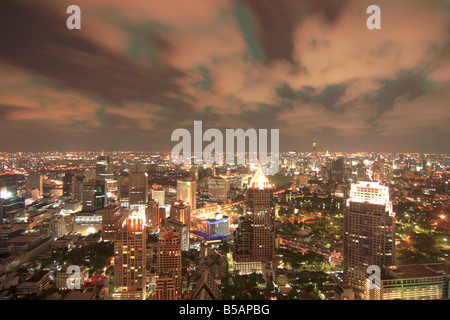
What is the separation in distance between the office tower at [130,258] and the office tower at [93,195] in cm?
697

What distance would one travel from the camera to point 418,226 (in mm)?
7223

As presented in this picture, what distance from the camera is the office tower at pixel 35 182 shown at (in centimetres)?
1120

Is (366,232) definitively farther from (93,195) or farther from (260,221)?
(93,195)

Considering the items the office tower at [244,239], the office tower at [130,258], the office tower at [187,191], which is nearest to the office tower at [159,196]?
the office tower at [187,191]

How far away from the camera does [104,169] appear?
38.9 feet

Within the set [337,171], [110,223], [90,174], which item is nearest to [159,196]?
[110,223]

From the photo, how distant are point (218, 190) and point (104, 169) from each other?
535 centimetres

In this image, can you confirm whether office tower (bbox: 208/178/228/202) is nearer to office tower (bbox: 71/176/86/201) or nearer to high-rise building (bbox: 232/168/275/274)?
office tower (bbox: 71/176/86/201)

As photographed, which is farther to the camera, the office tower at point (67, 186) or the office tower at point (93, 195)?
the office tower at point (67, 186)

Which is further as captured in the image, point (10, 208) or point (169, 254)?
point (10, 208)

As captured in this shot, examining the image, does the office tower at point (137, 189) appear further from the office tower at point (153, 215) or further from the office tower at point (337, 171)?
the office tower at point (337, 171)

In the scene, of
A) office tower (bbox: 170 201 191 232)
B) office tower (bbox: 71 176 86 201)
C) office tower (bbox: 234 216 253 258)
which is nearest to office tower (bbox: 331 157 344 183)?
office tower (bbox: 170 201 191 232)
